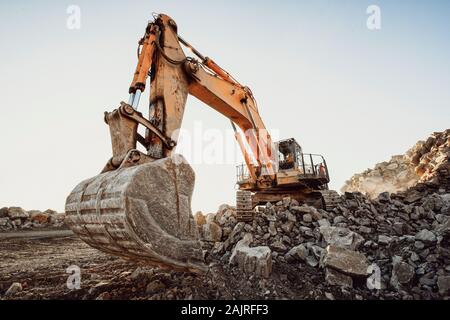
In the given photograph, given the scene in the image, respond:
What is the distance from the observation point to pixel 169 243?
1.98m

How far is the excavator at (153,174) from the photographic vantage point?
6.21 feet

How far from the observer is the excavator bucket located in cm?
185

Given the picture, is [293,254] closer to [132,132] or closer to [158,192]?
[158,192]

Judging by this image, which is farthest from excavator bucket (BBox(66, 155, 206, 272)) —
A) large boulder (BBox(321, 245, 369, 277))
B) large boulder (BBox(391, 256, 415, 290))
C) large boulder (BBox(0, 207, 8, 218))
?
large boulder (BBox(0, 207, 8, 218))

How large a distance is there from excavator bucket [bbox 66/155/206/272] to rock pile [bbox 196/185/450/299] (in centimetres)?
153

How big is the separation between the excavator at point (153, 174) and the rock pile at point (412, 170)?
1003cm

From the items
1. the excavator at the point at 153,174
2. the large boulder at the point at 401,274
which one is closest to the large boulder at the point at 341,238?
the large boulder at the point at 401,274

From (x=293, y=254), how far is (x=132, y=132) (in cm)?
287

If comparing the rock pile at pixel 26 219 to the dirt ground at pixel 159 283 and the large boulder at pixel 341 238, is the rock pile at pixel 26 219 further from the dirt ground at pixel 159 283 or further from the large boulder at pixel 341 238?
the large boulder at pixel 341 238

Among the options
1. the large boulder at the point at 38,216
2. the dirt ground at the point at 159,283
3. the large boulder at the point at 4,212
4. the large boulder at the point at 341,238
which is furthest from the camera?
the large boulder at the point at 38,216

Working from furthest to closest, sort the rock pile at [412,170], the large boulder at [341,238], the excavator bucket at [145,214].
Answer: the rock pile at [412,170], the large boulder at [341,238], the excavator bucket at [145,214]
